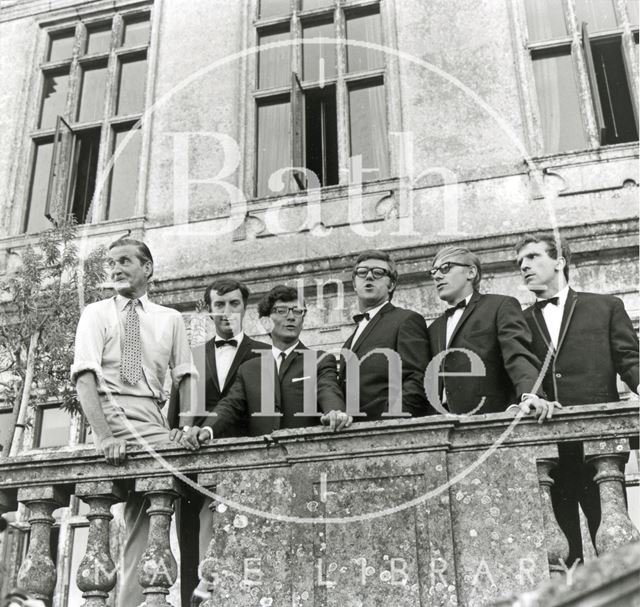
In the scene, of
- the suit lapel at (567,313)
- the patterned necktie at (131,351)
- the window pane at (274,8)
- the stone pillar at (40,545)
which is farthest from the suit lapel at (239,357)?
the window pane at (274,8)

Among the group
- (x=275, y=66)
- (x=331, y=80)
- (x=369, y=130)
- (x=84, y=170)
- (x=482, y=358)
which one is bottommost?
(x=482, y=358)

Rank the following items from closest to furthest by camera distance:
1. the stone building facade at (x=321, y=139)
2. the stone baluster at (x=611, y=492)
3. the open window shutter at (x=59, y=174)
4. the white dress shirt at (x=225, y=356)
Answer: the stone baluster at (x=611, y=492) → the white dress shirt at (x=225, y=356) → the stone building facade at (x=321, y=139) → the open window shutter at (x=59, y=174)

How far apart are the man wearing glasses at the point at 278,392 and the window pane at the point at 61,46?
788cm

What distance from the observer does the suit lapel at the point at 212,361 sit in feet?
15.0

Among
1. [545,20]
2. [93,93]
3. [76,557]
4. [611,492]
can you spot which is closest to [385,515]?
[611,492]

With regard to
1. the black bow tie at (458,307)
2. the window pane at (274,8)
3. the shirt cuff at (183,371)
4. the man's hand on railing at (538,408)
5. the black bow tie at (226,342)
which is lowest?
the man's hand on railing at (538,408)

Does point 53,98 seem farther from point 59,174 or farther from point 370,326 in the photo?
point 370,326

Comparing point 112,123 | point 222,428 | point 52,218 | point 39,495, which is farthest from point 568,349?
point 112,123

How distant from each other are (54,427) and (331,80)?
4816 mm

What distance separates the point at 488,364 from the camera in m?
3.77

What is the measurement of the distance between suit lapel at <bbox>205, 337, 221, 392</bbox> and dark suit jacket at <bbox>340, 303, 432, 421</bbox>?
2.67ft

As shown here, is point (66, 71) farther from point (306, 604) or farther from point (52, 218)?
point (306, 604)

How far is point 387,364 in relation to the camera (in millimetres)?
3889

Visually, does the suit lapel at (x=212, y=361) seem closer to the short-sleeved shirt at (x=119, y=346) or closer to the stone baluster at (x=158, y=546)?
the short-sleeved shirt at (x=119, y=346)
